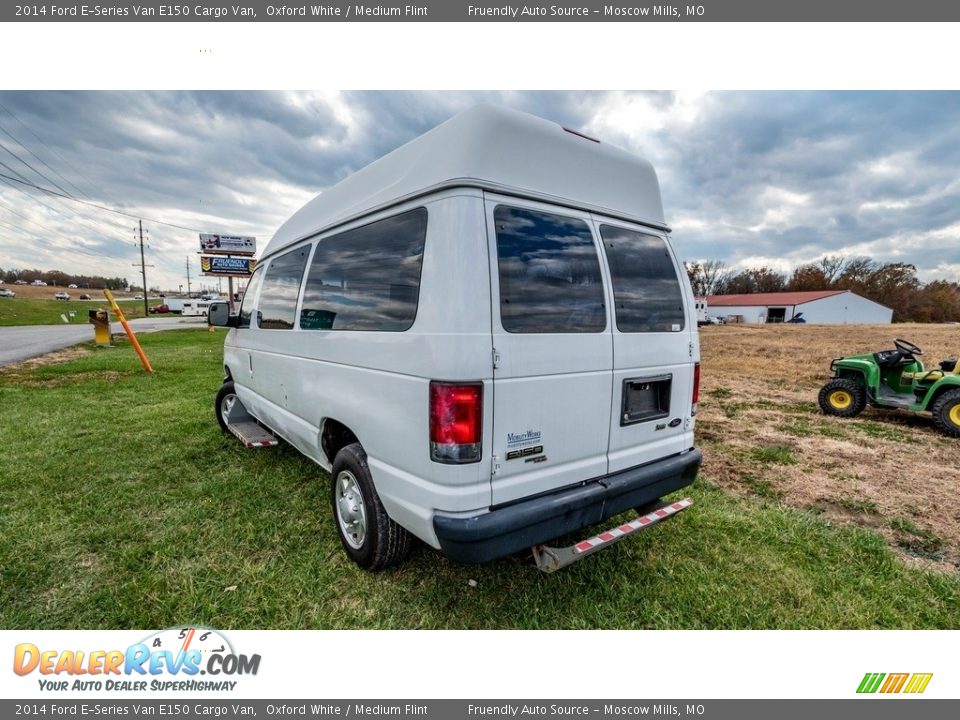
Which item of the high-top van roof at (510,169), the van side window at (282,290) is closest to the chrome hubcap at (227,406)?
the van side window at (282,290)

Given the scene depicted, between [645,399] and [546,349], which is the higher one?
[546,349]

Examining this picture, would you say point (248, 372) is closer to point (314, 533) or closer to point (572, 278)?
point (314, 533)

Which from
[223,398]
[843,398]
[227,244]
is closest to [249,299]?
[223,398]

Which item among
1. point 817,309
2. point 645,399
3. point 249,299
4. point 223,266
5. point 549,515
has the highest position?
point 223,266

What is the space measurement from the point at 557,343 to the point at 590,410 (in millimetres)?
470

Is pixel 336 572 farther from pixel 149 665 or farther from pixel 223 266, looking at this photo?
pixel 223 266

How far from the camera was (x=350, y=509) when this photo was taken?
2.87 meters

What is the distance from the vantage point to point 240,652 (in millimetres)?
2205

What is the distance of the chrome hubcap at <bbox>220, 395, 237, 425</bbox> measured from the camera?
5223 mm

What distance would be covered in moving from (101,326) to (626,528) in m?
19.2

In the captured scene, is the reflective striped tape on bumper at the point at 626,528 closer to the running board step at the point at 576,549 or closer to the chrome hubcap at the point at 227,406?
the running board step at the point at 576,549

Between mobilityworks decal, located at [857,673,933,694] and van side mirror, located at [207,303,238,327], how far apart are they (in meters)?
5.07

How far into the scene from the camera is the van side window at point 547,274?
87.2 inches

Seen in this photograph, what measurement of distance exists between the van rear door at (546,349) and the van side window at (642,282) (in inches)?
6.3
